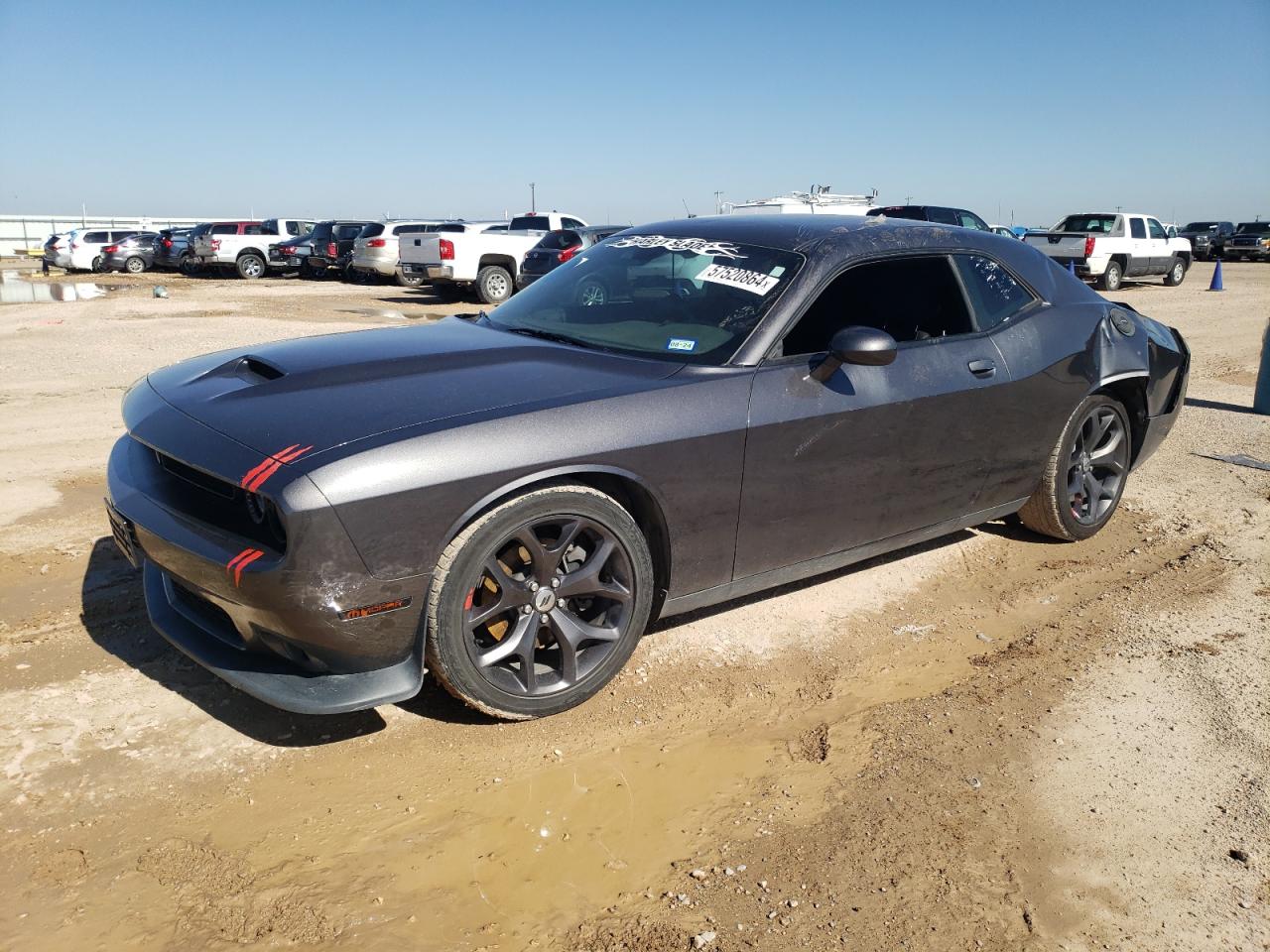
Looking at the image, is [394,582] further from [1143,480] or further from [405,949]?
[1143,480]

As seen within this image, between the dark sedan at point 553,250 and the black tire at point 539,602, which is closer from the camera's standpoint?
the black tire at point 539,602

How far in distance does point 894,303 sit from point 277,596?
2.81 metres

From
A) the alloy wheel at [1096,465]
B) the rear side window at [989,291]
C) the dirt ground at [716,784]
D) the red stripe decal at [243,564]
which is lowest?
the dirt ground at [716,784]

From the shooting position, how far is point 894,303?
4219 millimetres

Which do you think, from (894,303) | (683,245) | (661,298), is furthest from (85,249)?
(894,303)

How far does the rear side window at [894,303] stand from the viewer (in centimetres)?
385

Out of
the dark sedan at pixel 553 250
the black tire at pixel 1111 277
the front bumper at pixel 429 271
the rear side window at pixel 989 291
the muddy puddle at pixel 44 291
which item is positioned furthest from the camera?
the black tire at pixel 1111 277

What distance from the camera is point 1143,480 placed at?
6254 mm

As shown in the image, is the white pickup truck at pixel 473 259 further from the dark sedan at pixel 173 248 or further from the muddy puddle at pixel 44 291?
the dark sedan at pixel 173 248

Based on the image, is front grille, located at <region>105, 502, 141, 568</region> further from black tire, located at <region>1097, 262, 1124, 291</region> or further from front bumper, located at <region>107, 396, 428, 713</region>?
black tire, located at <region>1097, 262, 1124, 291</region>

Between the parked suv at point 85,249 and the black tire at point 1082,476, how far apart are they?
31.2 meters

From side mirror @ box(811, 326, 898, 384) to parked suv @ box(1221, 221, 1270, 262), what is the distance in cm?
4174

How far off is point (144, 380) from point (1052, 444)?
13.0ft

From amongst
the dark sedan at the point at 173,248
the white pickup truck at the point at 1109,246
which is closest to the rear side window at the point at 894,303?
the white pickup truck at the point at 1109,246
